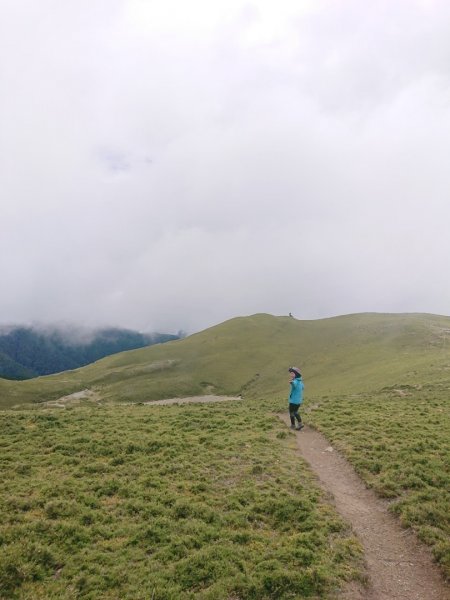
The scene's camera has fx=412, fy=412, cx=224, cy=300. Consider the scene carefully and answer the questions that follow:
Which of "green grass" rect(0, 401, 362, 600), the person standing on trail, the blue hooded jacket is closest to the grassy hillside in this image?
"green grass" rect(0, 401, 362, 600)

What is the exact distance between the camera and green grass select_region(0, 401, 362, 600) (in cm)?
1210

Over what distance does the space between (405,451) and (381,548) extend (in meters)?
9.18

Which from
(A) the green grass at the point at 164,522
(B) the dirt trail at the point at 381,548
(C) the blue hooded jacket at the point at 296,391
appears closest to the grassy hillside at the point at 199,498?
(A) the green grass at the point at 164,522

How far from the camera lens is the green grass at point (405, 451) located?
1598 cm

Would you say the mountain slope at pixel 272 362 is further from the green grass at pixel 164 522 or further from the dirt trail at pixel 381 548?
the green grass at pixel 164 522

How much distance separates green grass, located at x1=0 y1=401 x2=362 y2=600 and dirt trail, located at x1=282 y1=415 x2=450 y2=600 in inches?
27.5

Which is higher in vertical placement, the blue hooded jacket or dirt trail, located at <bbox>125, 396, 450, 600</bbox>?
the blue hooded jacket

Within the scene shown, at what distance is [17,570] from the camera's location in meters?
12.3

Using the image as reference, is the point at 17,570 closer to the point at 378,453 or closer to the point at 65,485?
the point at 65,485

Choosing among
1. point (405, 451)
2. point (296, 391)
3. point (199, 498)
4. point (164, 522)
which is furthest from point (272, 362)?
point (164, 522)

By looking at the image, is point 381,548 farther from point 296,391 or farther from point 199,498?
point 296,391

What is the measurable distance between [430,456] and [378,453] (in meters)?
2.59

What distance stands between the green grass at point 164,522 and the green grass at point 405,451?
2983mm

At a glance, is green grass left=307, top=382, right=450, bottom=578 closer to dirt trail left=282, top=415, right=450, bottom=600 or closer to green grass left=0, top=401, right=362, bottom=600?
dirt trail left=282, top=415, right=450, bottom=600
